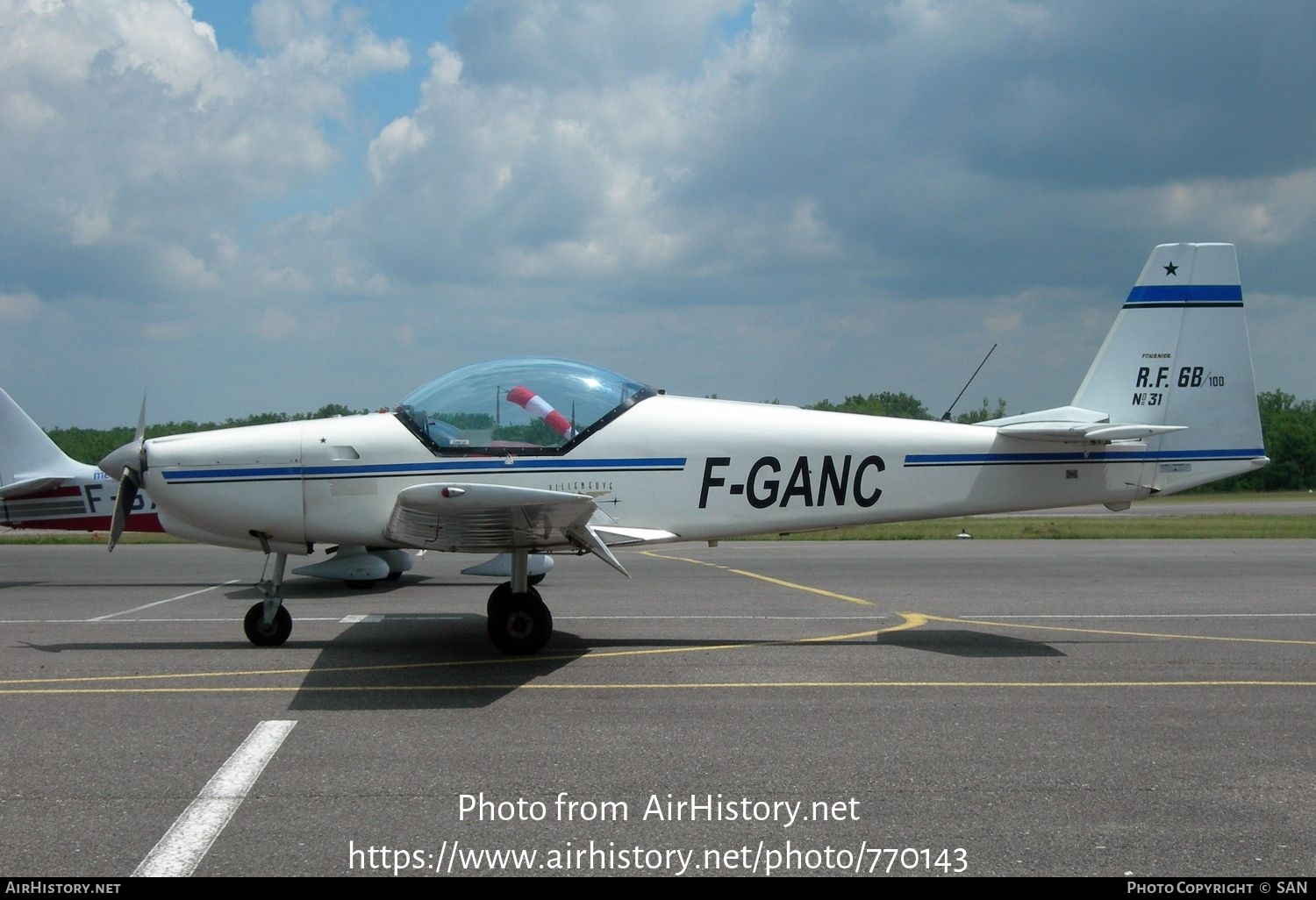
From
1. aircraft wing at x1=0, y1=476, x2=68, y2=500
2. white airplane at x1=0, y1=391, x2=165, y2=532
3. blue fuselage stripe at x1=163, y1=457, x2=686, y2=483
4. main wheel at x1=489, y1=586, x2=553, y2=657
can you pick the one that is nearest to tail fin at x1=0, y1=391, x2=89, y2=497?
white airplane at x1=0, y1=391, x2=165, y2=532

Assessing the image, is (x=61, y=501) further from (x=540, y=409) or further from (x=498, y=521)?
(x=498, y=521)

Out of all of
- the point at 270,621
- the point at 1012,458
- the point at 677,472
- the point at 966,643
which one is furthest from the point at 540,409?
the point at 966,643

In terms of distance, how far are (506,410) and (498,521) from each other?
1.27 meters

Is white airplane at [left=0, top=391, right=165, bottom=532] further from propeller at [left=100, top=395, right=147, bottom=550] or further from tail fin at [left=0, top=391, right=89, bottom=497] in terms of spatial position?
propeller at [left=100, top=395, right=147, bottom=550]

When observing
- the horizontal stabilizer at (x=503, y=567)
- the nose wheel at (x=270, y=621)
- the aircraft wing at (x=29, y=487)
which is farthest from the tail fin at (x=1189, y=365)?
the aircraft wing at (x=29, y=487)

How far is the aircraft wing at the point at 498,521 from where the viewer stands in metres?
6.92

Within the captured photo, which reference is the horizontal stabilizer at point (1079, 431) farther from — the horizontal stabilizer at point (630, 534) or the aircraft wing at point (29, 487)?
the aircraft wing at point (29, 487)

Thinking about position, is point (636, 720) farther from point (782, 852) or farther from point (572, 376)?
point (572, 376)

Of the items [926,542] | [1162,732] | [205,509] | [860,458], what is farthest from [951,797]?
[926,542]

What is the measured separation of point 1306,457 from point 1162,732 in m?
80.7

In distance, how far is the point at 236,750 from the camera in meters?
5.56

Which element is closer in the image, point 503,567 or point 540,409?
point 540,409

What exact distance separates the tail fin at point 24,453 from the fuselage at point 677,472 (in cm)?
833

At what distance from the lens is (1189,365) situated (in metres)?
9.32
